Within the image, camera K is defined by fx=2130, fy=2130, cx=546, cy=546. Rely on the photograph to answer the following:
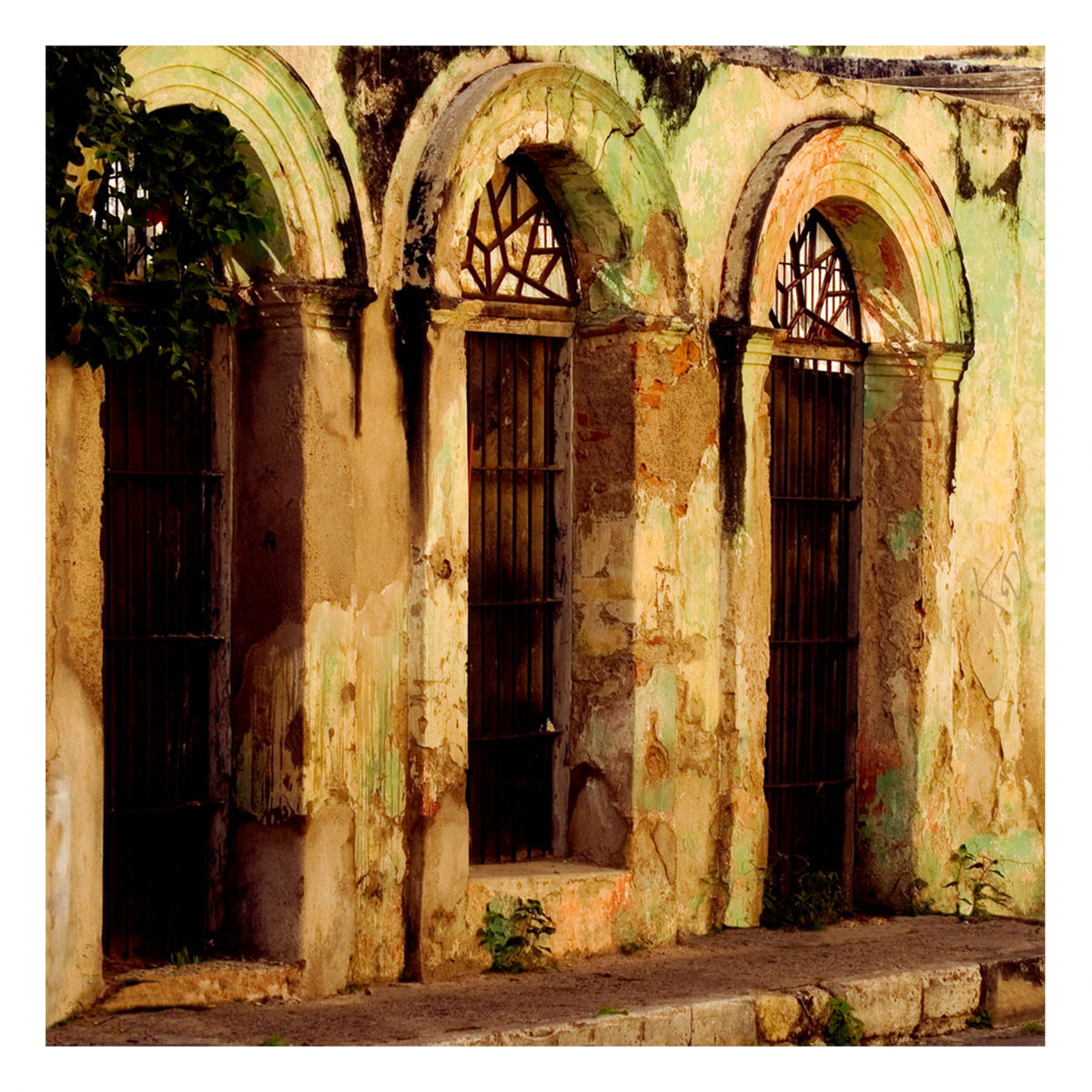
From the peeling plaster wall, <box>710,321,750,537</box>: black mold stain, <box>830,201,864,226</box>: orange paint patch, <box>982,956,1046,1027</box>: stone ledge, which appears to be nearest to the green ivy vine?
the peeling plaster wall

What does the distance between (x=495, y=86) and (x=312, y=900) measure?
3.11m

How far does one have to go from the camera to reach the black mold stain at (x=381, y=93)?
25.6 feet

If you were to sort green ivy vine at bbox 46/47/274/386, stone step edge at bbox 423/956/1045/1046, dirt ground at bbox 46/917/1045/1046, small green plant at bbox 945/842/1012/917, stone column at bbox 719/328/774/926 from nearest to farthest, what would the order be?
green ivy vine at bbox 46/47/274/386 < dirt ground at bbox 46/917/1045/1046 < stone step edge at bbox 423/956/1045/1046 < stone column at bbox 719/328/774/926 < small green plant at bbox 945/842/1012/917

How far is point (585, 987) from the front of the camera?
8039mm

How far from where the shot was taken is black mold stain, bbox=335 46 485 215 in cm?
779

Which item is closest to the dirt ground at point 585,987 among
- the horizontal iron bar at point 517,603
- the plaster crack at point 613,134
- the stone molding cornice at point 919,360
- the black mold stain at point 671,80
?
the horizontal iron bar at point 517,603

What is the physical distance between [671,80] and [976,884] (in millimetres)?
4071

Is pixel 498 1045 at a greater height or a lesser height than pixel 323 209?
lesser

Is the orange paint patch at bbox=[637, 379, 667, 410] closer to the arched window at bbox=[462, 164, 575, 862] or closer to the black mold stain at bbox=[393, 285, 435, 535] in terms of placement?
the arched window at bbox=[462, 164, 575, 862]

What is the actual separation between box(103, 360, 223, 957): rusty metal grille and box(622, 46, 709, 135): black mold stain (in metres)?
2.32

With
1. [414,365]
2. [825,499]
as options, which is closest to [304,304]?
[414,365]

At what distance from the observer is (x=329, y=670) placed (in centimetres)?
771

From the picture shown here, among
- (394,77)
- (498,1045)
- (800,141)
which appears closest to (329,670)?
(498,1045)

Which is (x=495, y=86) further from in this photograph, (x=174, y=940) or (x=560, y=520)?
(x=174, y=940)
